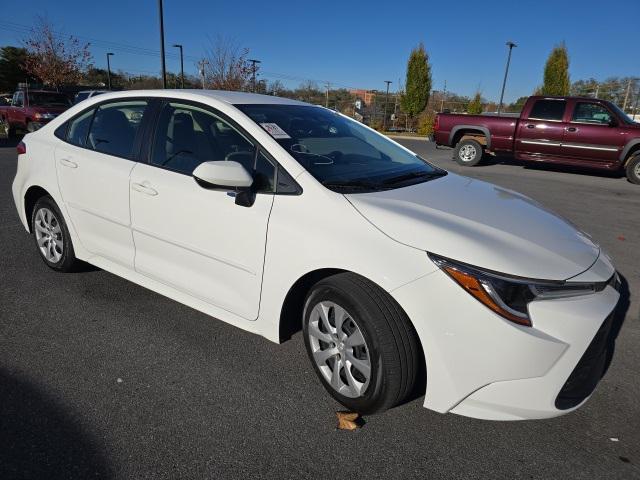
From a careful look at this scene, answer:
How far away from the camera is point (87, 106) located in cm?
381

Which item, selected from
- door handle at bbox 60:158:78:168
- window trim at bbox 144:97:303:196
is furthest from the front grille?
door handle at bbox 60:158:78:168

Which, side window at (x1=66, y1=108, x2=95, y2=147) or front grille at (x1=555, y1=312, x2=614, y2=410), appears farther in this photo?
side window at (x1=66, y1=108, x2=95, y2=147)

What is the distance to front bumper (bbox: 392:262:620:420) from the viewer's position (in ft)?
6.36

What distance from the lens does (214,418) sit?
2340 mm

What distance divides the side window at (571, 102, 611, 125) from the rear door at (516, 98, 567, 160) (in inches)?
11.4

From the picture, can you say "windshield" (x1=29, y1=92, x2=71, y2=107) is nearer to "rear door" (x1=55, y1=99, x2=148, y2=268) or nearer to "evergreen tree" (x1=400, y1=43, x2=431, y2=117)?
"rear door" (x1=55, y1=99, x2=148, y2=268)

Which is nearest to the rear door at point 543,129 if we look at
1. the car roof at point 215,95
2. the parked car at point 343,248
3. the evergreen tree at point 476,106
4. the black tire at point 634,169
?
the black tire at point 634,169

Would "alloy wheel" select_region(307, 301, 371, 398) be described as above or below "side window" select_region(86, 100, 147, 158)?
below

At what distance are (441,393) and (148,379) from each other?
1.65 m

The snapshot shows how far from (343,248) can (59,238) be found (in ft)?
9.51

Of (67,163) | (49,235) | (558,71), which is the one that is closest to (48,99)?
(49,235)

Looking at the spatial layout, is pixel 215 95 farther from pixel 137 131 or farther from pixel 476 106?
pixel 476 106

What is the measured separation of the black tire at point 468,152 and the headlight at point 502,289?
11.6 m

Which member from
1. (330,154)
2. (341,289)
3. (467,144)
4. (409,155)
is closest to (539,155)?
→ (467,144)
